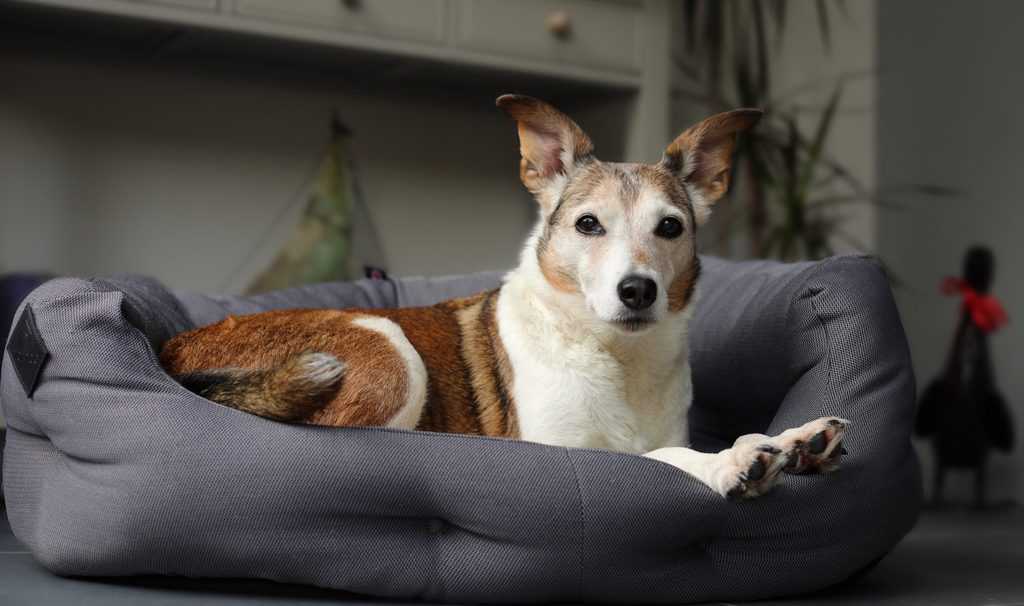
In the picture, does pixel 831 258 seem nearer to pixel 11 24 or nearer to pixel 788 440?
pixel 788 440

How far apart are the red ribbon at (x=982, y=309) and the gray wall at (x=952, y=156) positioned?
0.41 metres

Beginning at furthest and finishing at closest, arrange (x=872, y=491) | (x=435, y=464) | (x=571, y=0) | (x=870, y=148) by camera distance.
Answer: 1. (x=870, y=148)
2. (x=571, y=0)
3. (x=872, y=491)
4. (x=435, y=464)

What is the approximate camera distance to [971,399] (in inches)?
182

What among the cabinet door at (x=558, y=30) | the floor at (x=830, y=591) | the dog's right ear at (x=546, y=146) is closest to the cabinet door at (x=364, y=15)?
the cabinet door at (x=558, y=30)

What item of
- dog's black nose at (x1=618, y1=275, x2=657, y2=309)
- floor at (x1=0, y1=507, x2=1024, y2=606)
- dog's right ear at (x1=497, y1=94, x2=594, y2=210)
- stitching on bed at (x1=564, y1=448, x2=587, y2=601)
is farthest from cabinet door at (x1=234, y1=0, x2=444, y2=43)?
stitching on bed at (x1=564, y1=448, x2=587, y2=601)

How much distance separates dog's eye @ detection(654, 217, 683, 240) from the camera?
7.52 ft

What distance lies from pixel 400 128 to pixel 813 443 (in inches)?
114

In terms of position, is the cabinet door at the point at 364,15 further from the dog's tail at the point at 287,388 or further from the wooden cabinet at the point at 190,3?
the dog's tail at the point at 287,388

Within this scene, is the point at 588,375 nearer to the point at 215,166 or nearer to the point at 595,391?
the point at 595,391

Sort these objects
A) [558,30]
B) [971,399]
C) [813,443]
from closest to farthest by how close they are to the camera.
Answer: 1. [813,443]
2. [558,30]
3. [971,399]

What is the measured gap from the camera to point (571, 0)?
4.09 m

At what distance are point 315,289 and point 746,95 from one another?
230 centimetres

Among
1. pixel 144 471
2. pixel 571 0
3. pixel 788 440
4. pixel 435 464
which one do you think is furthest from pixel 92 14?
pixel 788 440

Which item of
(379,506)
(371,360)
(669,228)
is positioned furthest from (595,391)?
(379,506)
